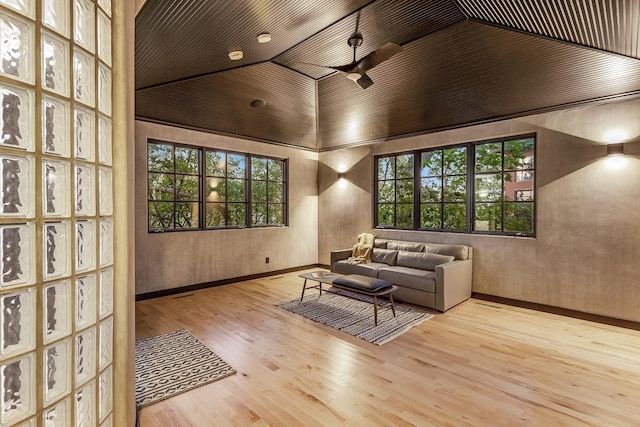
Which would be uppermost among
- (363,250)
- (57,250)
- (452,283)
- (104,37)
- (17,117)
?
(104,37)

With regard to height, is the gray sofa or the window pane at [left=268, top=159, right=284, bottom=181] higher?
the window pane at [left=268, top=159, right=284, bottom=181]

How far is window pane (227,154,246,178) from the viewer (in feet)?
18.6

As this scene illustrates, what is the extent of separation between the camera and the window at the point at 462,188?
443cm

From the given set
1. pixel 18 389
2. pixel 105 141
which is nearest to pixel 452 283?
pixel 105 141

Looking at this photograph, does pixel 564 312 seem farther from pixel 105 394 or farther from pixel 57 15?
Result: pixel 57 15

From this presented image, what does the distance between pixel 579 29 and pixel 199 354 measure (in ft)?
14.8

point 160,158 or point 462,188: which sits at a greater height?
point 160,158

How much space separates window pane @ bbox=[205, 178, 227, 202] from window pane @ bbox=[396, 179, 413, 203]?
3175 millimetres

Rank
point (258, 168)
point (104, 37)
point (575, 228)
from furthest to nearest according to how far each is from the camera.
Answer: point (258, 168), point (575, 228), point (104, 37)

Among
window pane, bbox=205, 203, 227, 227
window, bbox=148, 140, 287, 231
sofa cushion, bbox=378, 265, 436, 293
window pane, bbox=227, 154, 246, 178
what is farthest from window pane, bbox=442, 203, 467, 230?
window pane, bbox=205, 203, 227, 227

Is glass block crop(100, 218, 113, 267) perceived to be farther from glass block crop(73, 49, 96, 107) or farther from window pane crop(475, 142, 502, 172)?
window pane crop(475, 142, 502, 172)

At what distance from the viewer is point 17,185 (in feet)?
3.13

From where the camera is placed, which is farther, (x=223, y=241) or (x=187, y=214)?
(x=223, y=241)

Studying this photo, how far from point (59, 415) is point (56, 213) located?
2.28ft
